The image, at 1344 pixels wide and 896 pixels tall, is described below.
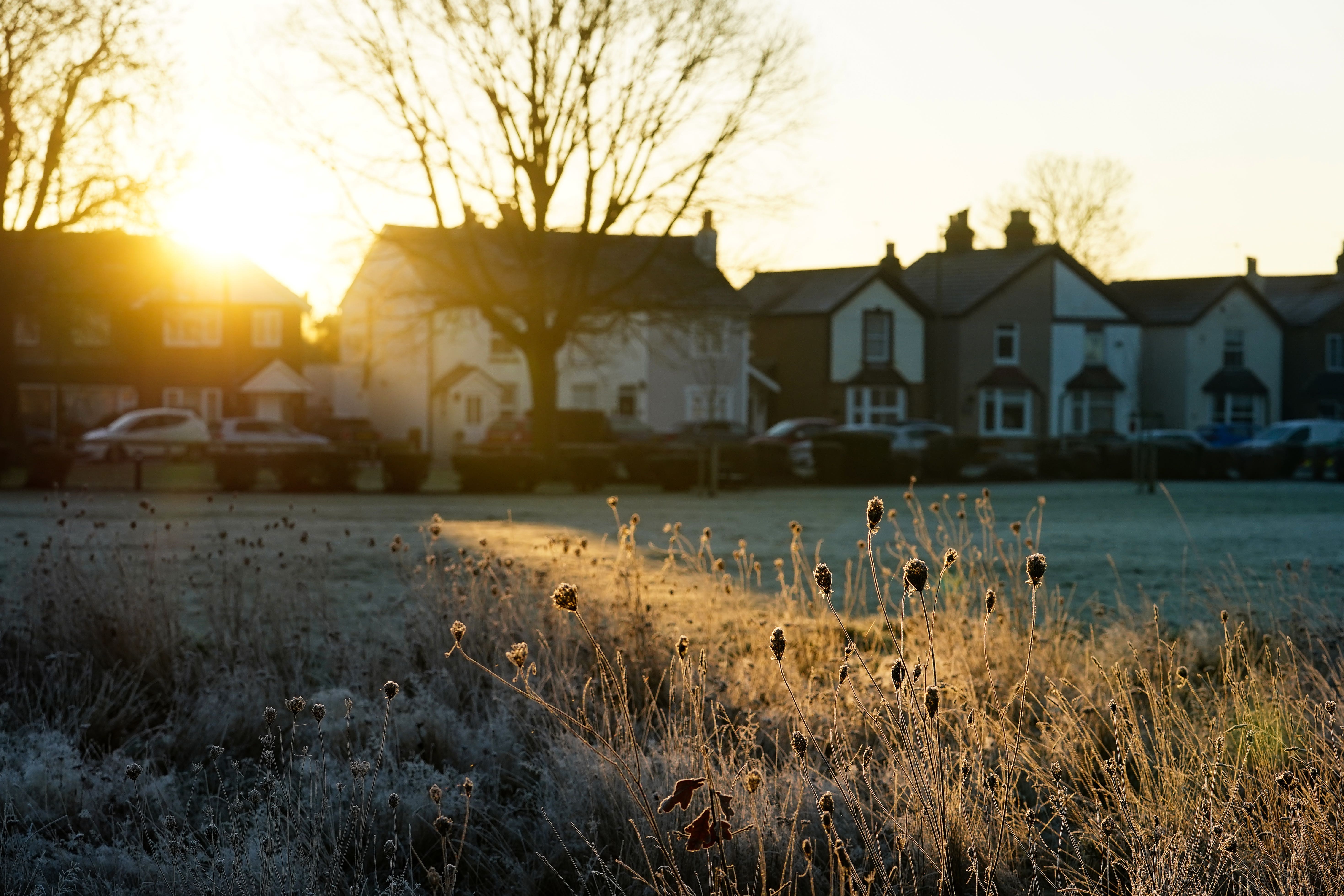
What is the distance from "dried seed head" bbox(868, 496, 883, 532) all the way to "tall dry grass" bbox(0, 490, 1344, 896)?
1.2 inches

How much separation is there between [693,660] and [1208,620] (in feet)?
12.8

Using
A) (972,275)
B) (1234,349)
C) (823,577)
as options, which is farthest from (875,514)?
(1234,349)

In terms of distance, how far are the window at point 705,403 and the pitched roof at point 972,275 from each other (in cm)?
984

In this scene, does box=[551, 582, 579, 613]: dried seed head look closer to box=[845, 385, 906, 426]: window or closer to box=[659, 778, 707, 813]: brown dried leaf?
box=[659, 778, 707, 813]: brown dried leaf

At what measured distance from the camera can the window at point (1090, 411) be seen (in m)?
56.2

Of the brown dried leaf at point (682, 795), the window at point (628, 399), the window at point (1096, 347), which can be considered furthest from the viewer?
the window at point (1096, 347)

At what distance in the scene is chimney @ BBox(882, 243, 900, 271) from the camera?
60625mm

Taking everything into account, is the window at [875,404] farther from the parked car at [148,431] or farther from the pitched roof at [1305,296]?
the parked car at [148,431]

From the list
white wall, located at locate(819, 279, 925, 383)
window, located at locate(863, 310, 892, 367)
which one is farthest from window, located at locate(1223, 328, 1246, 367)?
window, located at locate(863, 310, 892, 367)

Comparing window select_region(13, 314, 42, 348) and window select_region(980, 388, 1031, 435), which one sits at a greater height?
window select_region(13, 314, 42, 348)

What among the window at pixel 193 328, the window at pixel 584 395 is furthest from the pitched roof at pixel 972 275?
the window at pixel 193 328

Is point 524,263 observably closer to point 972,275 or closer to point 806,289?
point 806,289

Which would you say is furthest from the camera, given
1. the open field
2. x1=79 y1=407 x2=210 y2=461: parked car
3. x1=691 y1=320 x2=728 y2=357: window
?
x1=79 y1=407 x2=210 y2=461: parked car

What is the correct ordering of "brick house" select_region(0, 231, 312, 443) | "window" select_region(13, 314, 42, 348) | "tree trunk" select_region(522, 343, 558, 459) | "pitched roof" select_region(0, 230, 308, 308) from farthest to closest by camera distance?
"brick house" select_region(0, 231, 312, 443) → "window" select_region(13, 314, 42, 348) → "pitched roof" select_region(0, 230, 308, 308) → "tree trunk" select_region(522, 343, 558, 459)
